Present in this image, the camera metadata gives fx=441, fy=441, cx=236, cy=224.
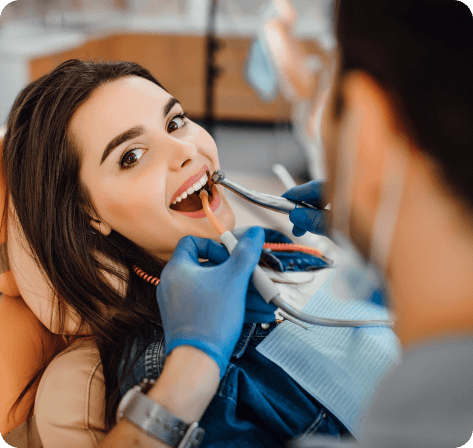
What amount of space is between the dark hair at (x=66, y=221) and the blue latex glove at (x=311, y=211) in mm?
277

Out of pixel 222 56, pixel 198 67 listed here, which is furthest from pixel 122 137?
pixel 222 56

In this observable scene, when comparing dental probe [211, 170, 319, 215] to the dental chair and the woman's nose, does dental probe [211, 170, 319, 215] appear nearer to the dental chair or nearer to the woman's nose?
the woman's nose

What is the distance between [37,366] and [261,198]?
0.49 meters

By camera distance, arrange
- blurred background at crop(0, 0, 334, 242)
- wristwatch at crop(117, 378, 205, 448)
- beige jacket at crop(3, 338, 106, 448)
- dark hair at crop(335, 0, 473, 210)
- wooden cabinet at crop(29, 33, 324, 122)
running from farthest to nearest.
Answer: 1. wooden cabinet at crop(29, 33, 324, 122)
2. blurred background at crop(0, 0, 334, 242)
3. beige jacket at crop(3, 338, 106, 448)
4. wristwatch at crop(117, 378, 205, 448)
5. dark hair at crop(335, 0, 473, 210)

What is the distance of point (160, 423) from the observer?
466mm

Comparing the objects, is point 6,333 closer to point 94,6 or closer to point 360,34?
point 360,34

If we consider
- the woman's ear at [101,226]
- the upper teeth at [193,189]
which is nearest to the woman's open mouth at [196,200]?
the upper teeth at [193,189]

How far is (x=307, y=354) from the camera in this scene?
60 centimetres

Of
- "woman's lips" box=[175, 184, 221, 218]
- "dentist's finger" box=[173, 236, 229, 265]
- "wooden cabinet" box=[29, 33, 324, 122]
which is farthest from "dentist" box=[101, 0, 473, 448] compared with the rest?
"wooden cabinet" box=[29, 33, 324, 122]

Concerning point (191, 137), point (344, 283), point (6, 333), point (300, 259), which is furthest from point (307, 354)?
point (6, 333)

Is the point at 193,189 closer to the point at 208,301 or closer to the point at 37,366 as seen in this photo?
the point at 208,301

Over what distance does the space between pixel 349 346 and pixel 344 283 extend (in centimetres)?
17

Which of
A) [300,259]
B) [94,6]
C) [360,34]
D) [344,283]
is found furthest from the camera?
[94,6]

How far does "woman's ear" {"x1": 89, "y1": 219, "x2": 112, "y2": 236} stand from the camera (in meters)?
0.74
